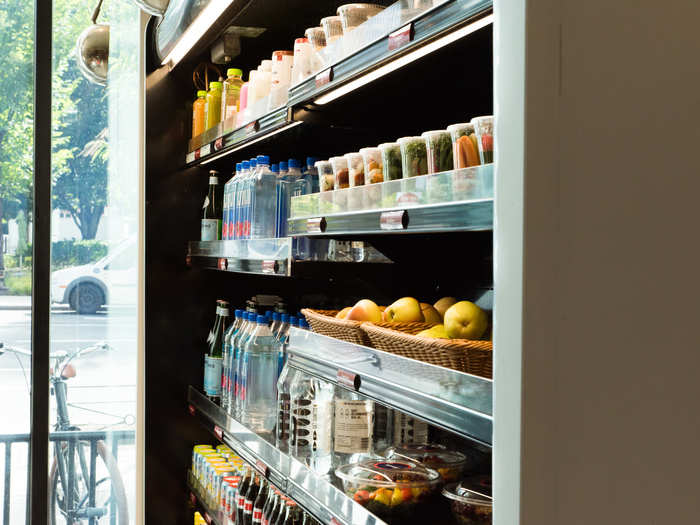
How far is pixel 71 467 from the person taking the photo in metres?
3.90

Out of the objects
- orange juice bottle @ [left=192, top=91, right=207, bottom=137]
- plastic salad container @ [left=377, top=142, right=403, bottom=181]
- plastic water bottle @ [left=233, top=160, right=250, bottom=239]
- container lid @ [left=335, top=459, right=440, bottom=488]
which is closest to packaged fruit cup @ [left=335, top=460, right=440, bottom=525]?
container lid @ [left=335, top=459, right=440, bottom=488]

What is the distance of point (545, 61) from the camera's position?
93 centimetres

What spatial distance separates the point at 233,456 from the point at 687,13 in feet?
8.69

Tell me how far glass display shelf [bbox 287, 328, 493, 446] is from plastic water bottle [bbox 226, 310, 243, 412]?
1141 mm

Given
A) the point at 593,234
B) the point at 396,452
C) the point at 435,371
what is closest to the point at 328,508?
the point at 396,452

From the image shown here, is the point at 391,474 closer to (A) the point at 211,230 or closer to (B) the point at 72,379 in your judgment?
(A) the point at 211,230

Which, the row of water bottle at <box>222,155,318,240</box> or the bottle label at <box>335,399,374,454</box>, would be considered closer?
the bottle label at <box>335,399,374,454</box>

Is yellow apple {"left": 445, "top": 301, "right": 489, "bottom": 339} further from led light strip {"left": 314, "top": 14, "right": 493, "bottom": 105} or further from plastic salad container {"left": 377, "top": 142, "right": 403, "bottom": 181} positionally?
led light strip {"left": 314, "top": 14, "right": 493, "bottom": 105}

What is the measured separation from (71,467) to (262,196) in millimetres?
2101

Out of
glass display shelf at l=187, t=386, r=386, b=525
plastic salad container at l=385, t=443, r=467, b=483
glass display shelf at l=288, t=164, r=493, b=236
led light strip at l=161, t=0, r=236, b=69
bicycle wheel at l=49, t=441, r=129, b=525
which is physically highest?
led light strip at l=161, t=0, r=236, b=69

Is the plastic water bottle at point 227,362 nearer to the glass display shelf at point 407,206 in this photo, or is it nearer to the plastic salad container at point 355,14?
the glass display shelf at point 407,206

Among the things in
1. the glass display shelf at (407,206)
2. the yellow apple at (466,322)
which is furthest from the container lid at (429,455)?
the glass display shelf at (407,206)

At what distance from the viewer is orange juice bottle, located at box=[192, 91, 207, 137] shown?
324 centimetres

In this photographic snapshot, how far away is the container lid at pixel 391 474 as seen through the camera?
1635 millimetres
